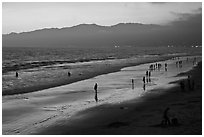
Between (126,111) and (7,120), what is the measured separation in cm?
927

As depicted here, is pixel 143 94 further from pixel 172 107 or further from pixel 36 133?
pixel 36 133

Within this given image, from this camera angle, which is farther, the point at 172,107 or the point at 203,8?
the point at 172,107

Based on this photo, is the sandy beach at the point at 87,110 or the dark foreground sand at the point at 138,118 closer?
the dark foreground sand at the point at 138,118

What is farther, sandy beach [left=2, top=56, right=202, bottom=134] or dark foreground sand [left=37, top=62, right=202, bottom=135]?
sandy beach [left=2, top=56, right=202, bottom=134]

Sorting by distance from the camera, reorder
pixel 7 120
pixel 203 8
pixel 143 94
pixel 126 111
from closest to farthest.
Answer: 1. pixel 203 8
2. pixel 7 120
3. pixel 126 111
4. pixel 143 94

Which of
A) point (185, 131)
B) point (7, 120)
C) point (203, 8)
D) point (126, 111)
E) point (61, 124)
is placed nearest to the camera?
point (203, 8)

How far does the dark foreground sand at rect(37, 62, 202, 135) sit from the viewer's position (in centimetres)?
1877

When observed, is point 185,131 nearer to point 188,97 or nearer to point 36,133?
point 36,133

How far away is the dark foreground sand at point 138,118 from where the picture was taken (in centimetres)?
1877

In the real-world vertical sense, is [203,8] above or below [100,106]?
above

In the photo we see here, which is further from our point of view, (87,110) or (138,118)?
(87,110)

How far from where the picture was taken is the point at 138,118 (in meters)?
22.0

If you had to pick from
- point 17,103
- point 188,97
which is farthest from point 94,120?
point 188,97

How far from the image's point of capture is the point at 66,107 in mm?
27016
